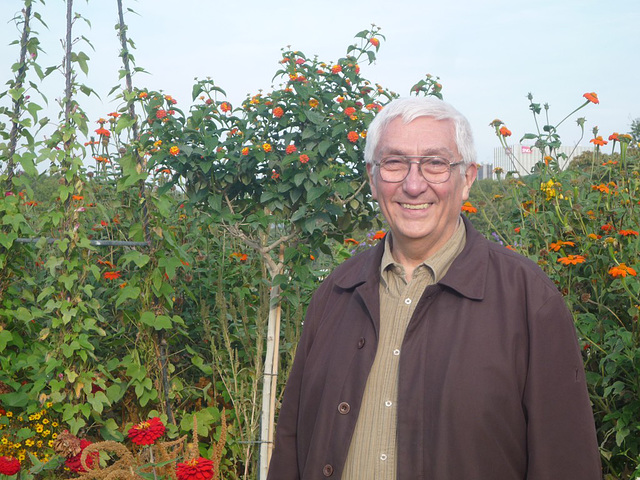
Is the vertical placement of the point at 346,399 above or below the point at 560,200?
below

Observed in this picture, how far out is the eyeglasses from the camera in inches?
72.3

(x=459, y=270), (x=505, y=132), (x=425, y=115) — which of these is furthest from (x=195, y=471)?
(x=505, y=132)

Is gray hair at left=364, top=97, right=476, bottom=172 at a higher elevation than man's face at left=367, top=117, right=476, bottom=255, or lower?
higher

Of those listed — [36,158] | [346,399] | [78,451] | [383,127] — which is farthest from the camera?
[36,158]

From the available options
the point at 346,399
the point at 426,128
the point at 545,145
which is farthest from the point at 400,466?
the point at 545,145

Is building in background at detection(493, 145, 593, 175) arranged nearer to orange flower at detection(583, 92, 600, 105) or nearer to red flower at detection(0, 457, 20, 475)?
orange flower at detection(583, 92, 600, 105)

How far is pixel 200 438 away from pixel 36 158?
1.70 metres

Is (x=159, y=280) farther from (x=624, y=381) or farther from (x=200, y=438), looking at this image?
(x=624, y=381)

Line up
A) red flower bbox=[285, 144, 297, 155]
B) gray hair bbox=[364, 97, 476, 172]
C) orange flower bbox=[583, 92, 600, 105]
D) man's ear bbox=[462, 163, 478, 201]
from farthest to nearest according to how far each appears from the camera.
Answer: orange flower bbox=[583, 92, 600, 105] → red flower bbox=[285, 144, 297, 155] → man's ear bbox=[462, 163, 478, 201] → gray hair bbox=[364, 97, 476, 172]

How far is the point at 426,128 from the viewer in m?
1.82

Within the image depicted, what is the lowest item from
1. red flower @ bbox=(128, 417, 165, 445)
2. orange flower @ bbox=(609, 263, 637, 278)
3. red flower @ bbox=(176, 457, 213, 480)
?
red flower @ bbox=(176, 457, 213, 480)

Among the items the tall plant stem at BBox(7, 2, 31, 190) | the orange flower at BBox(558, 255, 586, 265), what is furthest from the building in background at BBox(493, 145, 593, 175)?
the tall plant stem at BBox(7, 2, 31, 190)

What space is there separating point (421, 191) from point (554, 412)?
24.5 inches

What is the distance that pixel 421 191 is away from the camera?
1.83 metres
